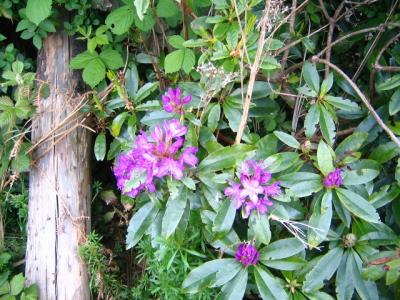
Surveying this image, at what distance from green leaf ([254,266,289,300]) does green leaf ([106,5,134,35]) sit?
3.47ft

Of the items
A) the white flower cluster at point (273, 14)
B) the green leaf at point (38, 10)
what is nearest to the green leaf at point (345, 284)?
the white flower cluster at point (273, 14)

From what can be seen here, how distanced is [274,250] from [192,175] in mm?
383

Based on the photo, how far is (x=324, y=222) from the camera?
163 cm

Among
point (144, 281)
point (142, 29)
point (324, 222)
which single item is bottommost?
point (144, 281)

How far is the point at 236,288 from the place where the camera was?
1.64 metres

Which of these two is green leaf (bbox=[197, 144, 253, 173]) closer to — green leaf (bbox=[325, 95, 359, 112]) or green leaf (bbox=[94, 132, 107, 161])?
green leaf (bbox=[325, 95, 359, 112])

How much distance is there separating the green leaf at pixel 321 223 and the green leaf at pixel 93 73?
1.00m

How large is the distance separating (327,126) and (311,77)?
0.21 metres

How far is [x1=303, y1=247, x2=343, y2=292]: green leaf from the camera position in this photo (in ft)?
5.48

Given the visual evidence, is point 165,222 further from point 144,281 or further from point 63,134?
point 63,134

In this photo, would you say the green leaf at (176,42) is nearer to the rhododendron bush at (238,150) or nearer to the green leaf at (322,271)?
the rhododendron bush at (238,150)

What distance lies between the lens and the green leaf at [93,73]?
6.51 ft

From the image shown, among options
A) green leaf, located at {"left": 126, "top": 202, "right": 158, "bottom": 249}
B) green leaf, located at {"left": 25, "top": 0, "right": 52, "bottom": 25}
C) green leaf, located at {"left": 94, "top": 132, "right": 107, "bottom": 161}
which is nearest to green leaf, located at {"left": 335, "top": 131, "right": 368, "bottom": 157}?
green leaf, located at {"left": 126, "top": 202, "right": 158, "bottom": 249}

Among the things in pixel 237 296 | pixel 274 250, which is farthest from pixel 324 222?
pixel 237 296
